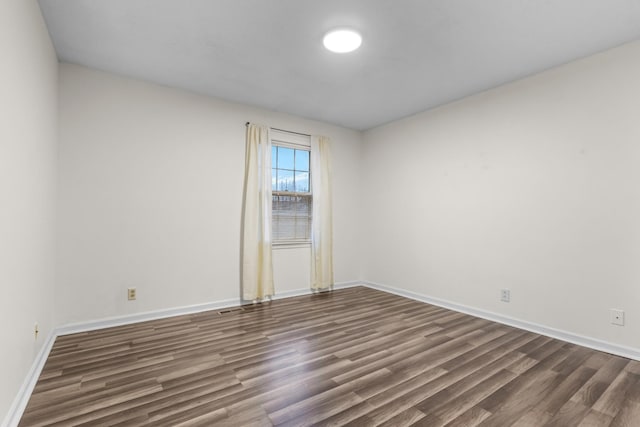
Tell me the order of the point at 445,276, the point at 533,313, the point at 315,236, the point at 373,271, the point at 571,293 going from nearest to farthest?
the point at 571,293 < the point at 533,313 < the point at 445,276 < the point at 315,236 < the point at 373,271

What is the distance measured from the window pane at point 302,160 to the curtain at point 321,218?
0.33ft

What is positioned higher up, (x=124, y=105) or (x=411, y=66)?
(x=411, y=66)

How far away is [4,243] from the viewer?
155 cm

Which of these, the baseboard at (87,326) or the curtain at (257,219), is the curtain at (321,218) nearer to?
the baseboard at (87,326)

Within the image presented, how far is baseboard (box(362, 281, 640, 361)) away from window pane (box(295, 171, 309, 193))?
2084 millimetres

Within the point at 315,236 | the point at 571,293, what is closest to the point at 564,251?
the point at 571,293

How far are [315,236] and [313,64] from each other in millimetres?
2436

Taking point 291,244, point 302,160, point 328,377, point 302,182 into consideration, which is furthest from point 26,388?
point 302,160

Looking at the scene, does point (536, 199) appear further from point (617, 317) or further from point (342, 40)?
point (342, 40)

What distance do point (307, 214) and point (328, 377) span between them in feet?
9.16

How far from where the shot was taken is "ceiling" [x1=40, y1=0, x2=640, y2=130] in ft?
7.14

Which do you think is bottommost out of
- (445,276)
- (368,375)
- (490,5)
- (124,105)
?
(368,375)

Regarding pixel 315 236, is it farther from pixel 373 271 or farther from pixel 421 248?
pixel 421 248

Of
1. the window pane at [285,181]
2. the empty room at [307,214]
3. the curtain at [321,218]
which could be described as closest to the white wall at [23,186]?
the empty room at [307,214]
